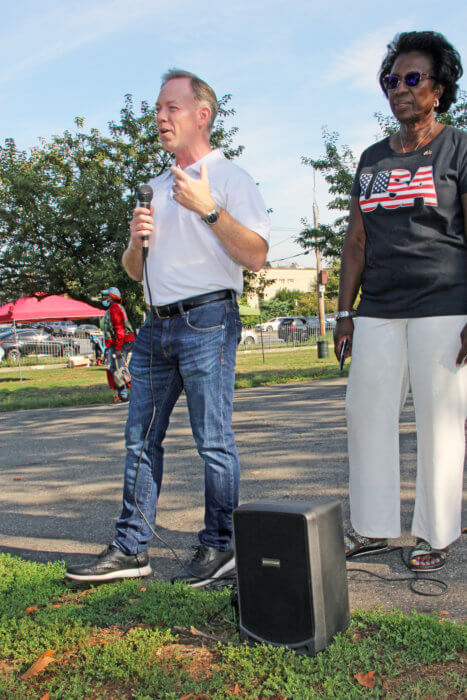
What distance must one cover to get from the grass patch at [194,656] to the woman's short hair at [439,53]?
89.6 inches

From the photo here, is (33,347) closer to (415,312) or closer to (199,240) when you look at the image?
(199,240)

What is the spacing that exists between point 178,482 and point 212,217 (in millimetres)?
2697

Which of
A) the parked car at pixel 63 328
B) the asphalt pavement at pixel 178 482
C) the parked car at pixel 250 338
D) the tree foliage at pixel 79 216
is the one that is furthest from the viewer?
the parked car at pixel 63 328

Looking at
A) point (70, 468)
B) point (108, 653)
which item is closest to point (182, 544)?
point (108, 653)

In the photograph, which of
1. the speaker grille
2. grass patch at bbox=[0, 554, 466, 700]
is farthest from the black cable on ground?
the speaker grille

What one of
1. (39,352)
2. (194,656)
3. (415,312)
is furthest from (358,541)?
(39,352)

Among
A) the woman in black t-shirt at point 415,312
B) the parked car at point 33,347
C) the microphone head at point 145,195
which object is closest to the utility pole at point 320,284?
the parked car at point 33,347

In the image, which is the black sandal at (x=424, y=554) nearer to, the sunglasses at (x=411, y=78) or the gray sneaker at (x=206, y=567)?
the gray sneaker at (x=206, y=567)

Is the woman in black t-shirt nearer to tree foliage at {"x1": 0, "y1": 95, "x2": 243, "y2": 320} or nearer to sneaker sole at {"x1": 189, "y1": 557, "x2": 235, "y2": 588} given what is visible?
sneaker sole at {"x1": 189, "y1": 557, "x2": 235, "y2": 588}

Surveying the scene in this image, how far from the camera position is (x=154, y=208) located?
3227 mm

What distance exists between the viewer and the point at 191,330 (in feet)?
10.0

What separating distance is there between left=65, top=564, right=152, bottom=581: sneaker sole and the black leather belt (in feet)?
3.78

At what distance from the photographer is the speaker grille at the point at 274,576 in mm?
2135

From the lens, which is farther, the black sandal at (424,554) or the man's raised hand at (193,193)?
the black sandal at (424,554)
